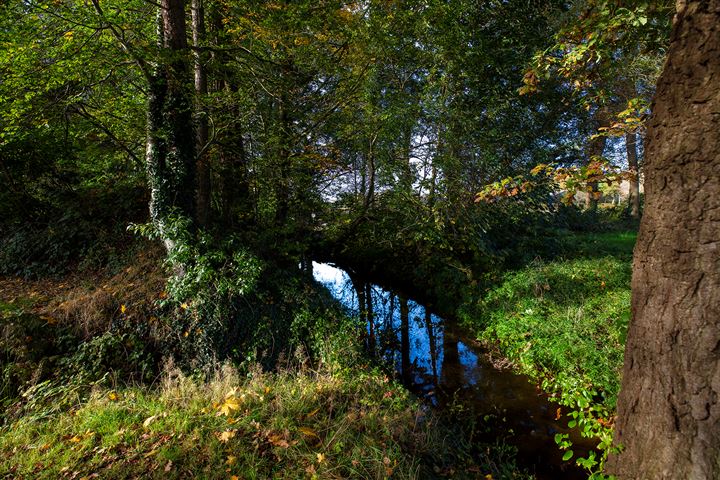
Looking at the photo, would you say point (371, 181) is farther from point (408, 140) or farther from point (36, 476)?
point (36, 476)

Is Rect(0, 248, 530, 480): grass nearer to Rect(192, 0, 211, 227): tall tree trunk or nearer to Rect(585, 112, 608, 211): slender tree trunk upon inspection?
Rect(192, 0, 211, 227): tall tree trunk

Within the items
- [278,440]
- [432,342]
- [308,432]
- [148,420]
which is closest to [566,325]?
[432,342]

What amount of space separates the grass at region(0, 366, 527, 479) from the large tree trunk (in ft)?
6.78

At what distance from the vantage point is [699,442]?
2.25 meters

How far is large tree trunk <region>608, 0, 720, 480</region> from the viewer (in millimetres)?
2066

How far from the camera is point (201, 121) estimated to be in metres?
7.69

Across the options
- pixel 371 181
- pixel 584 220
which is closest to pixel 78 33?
pixel 371 181

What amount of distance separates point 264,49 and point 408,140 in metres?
4.14

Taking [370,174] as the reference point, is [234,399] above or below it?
below

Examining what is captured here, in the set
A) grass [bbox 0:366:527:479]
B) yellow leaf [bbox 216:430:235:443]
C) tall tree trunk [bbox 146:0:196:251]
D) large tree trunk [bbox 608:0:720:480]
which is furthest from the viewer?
tall tree trunk [bbox 146:0:196:251]

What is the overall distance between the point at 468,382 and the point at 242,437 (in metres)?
4.21

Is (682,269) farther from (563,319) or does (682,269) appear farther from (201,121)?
(201,121)

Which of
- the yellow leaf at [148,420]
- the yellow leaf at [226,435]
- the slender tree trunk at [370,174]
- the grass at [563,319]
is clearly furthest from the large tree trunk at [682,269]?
the slender tree trunk at [370,174]

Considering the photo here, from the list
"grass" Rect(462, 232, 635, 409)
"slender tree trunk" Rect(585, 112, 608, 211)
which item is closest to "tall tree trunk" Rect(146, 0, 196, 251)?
"slender tree trunk" Rect(585, 112, 608, 211)
